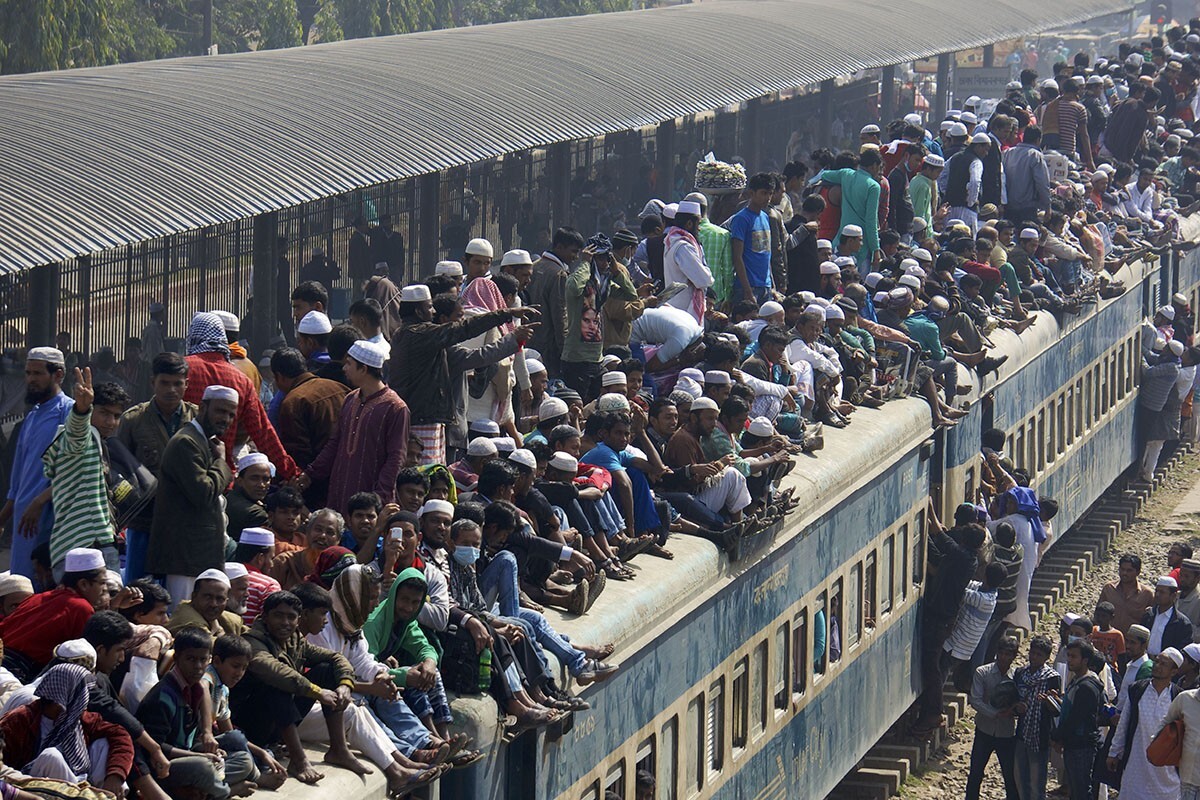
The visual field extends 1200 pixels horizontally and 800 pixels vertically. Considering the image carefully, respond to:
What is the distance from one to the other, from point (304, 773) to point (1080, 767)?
9.63m

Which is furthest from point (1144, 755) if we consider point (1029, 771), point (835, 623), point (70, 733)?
point (70, 733)

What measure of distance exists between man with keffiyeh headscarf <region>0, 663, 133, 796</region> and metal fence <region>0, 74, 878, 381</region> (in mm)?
8927

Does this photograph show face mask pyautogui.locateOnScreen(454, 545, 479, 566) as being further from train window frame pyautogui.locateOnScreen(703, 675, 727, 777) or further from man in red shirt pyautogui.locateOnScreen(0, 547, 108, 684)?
train window frame pyautogui.locateOnScreen(703, 675, 727, 777)

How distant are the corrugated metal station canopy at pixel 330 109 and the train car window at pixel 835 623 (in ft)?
17.0

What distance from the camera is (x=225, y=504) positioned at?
34.1ft

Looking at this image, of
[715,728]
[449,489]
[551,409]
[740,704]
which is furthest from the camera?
[740,704]

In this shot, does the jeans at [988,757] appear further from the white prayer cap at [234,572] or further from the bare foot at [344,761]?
the white prayer cap at [234,572]

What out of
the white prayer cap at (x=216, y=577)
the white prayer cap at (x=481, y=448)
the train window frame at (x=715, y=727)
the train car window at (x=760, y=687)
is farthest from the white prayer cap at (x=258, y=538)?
the train car window at (x=760, y=687)

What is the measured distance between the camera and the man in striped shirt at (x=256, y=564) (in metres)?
9.55

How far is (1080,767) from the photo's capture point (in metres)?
17.4

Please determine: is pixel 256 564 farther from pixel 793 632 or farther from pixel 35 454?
pixel 793 632

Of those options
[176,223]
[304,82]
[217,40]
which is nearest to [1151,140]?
[304,82]

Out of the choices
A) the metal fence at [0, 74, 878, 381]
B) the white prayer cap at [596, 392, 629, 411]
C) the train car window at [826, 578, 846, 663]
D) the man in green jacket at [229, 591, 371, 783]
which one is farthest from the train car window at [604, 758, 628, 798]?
the metal fence at [0, 74, 878, 381]

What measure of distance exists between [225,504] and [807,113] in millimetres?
32708
